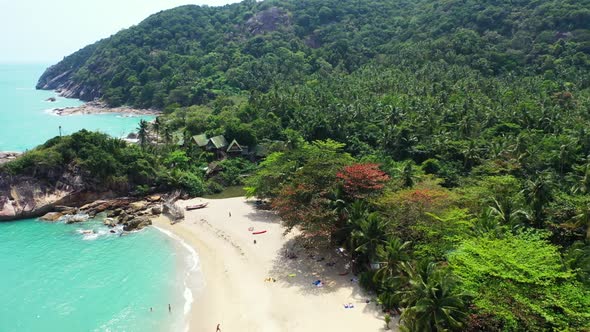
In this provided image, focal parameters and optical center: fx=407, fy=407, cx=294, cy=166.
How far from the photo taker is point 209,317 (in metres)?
25.3

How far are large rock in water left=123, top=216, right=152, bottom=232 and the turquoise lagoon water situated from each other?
0.96 metres

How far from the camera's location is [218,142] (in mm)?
57469

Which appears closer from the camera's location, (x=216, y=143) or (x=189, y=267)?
(x=189, y=267)

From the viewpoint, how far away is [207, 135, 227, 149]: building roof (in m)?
57.1

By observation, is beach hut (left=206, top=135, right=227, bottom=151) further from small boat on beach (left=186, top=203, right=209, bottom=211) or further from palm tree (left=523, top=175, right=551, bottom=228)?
palm tree (left=523, top=175, right=551, bottom=228)

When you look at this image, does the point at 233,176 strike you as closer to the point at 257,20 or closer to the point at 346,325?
the point at 346,325

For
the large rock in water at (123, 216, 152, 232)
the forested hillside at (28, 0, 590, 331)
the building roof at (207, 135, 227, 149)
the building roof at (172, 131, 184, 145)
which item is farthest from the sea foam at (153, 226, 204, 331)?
the building roof at (172, 131, 184, 145)

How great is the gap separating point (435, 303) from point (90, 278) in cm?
2521

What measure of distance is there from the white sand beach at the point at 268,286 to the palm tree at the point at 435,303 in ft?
12.9

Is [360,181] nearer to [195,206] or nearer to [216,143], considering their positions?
[195,206]

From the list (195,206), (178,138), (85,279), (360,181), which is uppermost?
(360,181)

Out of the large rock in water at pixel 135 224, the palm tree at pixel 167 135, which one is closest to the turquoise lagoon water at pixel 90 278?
the large rock in water at pixel 135 224

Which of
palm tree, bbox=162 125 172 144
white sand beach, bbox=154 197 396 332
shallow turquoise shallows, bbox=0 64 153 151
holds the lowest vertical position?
white sand beach, bbox=154 197 396 332

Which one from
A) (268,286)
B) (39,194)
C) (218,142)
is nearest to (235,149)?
(218,142)
